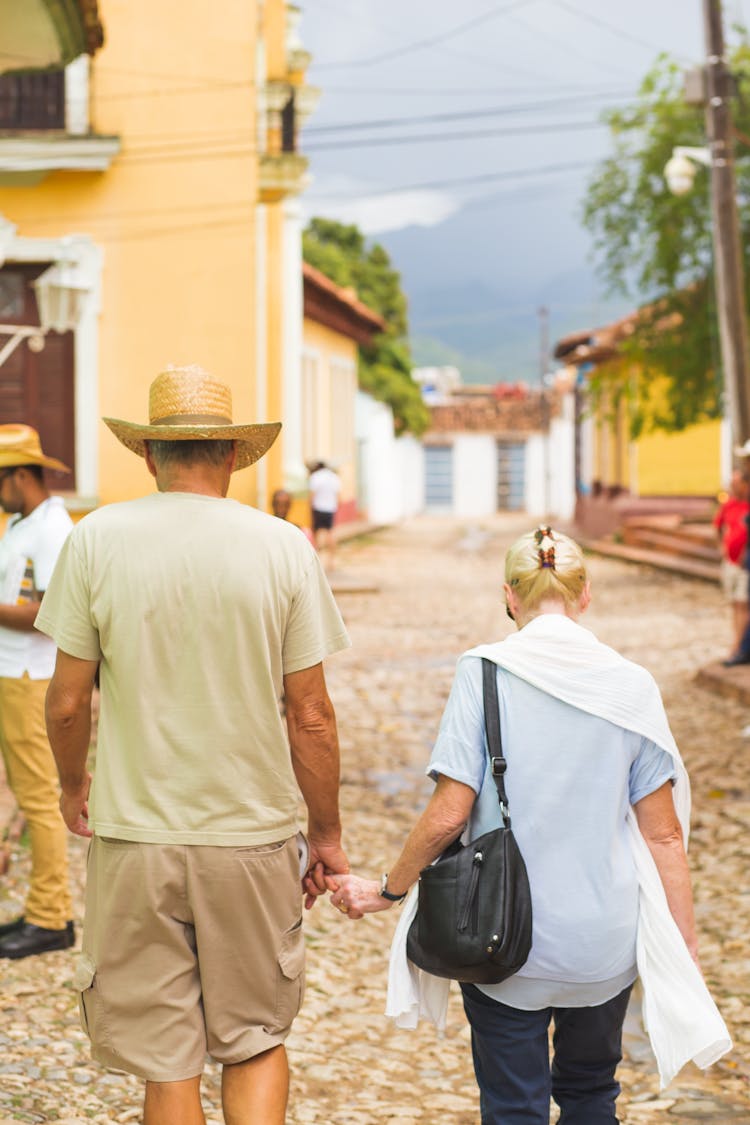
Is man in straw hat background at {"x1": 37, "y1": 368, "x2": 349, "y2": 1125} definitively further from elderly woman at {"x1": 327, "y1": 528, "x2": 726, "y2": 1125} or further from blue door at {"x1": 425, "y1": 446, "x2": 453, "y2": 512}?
blue door at {"x1": 425, "y1": 446, "x2": 453, "y2": 512}

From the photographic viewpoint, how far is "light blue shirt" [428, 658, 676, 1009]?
3.07 m

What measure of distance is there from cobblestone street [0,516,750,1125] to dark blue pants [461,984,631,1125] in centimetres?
114

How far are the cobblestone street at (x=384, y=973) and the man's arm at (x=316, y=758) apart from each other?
1196mm

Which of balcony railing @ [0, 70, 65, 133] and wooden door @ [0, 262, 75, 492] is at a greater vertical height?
balcony railing @ [0, 70, 65, 133]

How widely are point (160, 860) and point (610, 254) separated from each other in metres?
20.9

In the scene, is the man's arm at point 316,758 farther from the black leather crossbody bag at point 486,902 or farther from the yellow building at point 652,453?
the yellow building at point 652,453

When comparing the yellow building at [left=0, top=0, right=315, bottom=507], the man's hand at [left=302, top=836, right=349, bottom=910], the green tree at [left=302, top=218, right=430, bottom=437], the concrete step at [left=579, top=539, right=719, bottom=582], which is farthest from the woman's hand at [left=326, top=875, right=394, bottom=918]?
the green tree at [left=302, top=218, right=430, bottom=437]

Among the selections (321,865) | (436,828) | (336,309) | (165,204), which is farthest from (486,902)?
(336,309)

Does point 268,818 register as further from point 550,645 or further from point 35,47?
point 35,47

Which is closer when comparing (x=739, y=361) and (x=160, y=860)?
(x=160, y=860)

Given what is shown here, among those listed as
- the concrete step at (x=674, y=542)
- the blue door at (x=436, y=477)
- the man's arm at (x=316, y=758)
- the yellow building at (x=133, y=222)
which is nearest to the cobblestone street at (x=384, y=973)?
the man's arm at (x=316, y=758)

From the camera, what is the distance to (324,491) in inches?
848

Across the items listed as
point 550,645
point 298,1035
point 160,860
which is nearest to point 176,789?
point 160,860

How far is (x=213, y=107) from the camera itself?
39.5 ft
